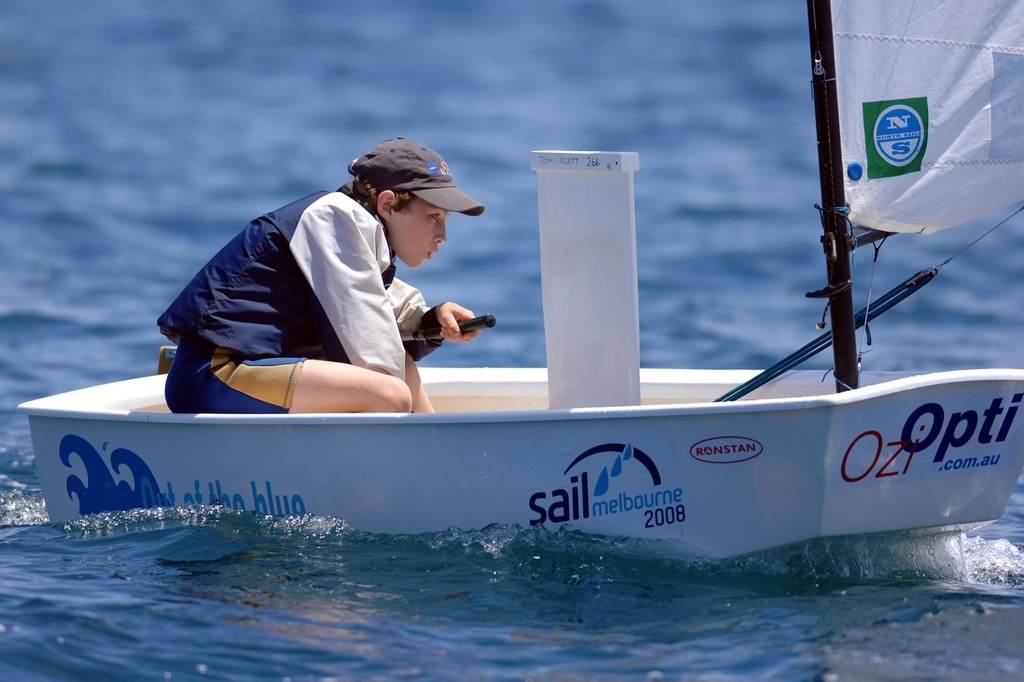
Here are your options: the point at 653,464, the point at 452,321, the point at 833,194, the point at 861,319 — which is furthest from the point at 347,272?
the point at 861,319

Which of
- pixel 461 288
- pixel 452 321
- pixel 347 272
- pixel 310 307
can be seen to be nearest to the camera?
pixel 347 272

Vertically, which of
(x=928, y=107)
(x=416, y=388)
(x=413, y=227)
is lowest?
(x=416, y=388)

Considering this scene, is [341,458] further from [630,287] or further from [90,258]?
[90,258]

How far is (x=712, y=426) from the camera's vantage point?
139 inches

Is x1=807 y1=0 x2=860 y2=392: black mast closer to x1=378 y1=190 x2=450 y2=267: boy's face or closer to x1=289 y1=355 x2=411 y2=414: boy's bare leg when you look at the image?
x1=378 y1=190 x2=450 y2=267: boy's face

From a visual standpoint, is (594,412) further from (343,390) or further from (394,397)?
(343,390)

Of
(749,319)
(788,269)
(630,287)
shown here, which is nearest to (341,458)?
(630,287)

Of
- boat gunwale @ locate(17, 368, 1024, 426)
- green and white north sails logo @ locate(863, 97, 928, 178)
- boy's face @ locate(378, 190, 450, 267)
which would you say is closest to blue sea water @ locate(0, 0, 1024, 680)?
boat gunwale @ locate(17, 368, 1024, 426)

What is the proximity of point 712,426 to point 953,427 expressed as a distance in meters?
0.66

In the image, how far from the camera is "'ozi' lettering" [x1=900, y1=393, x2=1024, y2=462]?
3521 mm

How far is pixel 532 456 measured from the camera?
362cm

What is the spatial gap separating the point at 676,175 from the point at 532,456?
9.95m

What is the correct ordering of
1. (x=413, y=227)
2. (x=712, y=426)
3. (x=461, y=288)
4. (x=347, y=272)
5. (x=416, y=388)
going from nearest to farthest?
(x=712, y=426) < (x=347, y=272) < (x=413, y=227) < (x=416, y=388) < (x=461, y=288)

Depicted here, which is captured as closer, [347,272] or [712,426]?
[712,426]
